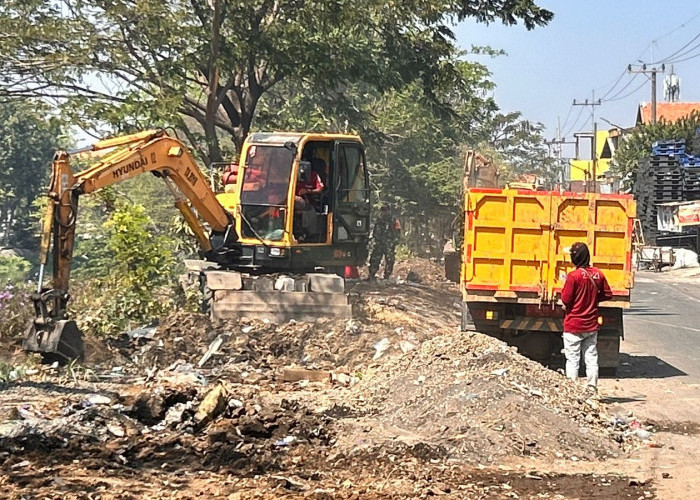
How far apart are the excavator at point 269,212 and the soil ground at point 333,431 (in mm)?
2869

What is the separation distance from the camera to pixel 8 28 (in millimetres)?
20062

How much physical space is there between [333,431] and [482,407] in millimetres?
1344

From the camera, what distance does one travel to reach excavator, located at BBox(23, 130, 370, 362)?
1506cm

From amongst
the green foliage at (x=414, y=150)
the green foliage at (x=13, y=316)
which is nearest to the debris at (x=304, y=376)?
the green foliage at (x=13, y=316)

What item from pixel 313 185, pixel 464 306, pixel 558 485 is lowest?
pixel 558 485

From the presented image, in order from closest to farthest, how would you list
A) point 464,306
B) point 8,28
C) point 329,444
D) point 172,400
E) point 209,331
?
point 329,444
point 172,400
point 464,306
point 209,331
point 8,28

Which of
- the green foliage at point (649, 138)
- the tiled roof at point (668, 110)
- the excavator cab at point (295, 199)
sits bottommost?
the excavator cab at point (295, 199)

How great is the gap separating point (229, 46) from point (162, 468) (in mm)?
14644

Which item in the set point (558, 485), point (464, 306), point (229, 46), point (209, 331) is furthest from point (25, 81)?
point (558, 485)

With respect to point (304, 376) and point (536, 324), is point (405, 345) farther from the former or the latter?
point (304, 376)

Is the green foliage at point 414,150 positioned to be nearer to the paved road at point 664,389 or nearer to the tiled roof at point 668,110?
the paved road at point 664,389

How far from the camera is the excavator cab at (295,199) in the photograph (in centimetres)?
1755

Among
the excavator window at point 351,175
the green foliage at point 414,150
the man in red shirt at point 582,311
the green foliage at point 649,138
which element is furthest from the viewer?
the green foliage at point 649,138

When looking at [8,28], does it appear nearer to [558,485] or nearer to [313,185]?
[313,185]
